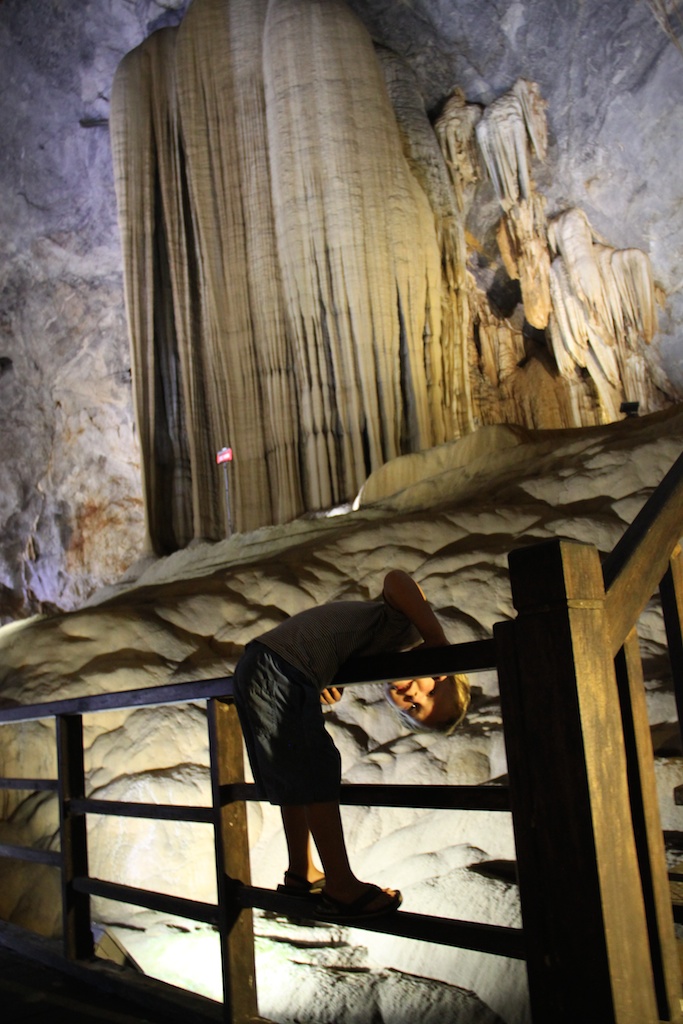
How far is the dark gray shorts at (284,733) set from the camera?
185 cm

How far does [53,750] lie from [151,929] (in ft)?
3.77

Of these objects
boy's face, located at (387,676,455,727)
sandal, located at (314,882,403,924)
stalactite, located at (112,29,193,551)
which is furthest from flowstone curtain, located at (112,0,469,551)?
sandal, located at (314,882,403,924)

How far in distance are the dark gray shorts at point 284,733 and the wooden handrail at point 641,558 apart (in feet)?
2.37

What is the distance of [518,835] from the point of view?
4.31 ft

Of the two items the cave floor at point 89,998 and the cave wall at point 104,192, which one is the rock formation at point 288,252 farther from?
the cave floor at point 89,998

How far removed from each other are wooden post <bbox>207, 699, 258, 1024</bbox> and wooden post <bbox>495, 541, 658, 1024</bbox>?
0.90 meters

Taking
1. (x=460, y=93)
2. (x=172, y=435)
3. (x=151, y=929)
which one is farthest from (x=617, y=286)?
(x=151, y=929)

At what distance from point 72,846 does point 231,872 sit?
0.84 m

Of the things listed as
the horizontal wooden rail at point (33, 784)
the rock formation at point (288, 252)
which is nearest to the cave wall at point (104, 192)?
the rock formation at point (288, 252)

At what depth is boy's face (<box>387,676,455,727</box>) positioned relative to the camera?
1975mm

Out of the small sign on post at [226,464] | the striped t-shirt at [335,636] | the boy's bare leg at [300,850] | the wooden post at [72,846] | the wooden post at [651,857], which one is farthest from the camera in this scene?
the small sign on post at [226,464]

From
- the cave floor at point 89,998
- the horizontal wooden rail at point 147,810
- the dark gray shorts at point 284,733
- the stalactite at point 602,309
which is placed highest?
the stalactite at point 602,309

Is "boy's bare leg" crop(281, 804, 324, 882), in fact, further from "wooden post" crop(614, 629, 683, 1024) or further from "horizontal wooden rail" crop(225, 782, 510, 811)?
"wooden post" crop(614, 629, 683, 1024)

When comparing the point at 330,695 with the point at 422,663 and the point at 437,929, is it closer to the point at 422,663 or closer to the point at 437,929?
the point at 422,663
